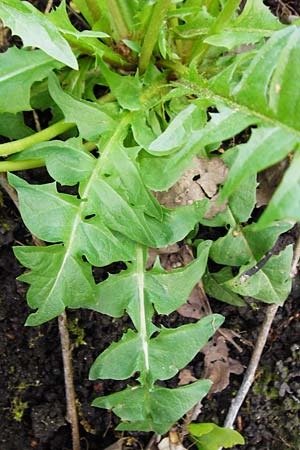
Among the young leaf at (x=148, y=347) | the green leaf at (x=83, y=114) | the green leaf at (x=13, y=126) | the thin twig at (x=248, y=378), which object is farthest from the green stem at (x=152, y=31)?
the thin twig at (x=248, y=378)

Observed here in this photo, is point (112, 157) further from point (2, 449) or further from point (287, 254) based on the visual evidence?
point (2, 449)

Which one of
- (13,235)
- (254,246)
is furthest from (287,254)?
(13,235)

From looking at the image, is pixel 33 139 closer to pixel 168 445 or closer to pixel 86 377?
pixel 86 377

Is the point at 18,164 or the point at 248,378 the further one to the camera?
the point at 248,378

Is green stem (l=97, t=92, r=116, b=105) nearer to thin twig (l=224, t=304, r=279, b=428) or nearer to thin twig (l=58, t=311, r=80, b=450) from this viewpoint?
thin twig (l=58, t=311, r=80, b=450)

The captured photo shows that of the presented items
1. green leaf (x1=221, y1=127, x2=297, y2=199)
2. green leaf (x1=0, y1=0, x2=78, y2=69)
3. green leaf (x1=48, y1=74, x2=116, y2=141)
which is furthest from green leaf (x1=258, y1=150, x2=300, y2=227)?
green leaf (x1=48, y1=74, x2=116, y2=141)

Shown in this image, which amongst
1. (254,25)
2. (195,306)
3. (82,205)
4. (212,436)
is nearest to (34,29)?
(82,205)
